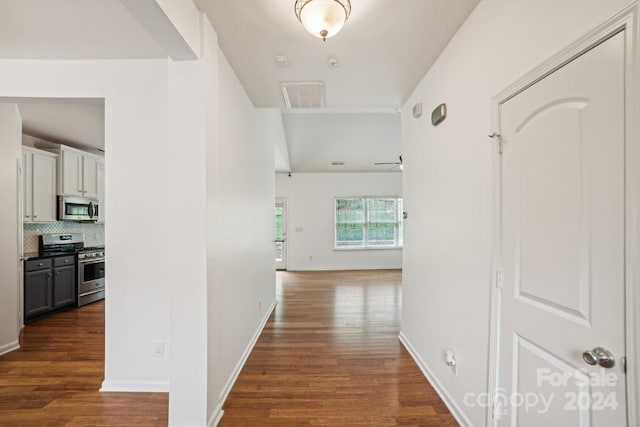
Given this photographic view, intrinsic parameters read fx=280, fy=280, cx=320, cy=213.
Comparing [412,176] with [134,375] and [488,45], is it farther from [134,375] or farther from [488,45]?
[134,375]

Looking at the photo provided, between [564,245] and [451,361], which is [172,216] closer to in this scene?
[564,245]

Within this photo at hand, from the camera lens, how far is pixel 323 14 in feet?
4.64

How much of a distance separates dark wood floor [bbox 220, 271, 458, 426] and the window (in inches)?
151

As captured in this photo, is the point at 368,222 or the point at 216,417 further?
the point at 368,222

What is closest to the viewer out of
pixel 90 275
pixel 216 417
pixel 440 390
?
pixel 216 417

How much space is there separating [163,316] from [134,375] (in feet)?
1.71

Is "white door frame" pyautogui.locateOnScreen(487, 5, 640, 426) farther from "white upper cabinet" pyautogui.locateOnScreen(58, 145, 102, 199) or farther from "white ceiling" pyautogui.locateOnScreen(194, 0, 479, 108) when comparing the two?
"white upper cabinet" pyautogui.locateOnScreen(58, 145, 102, 199)

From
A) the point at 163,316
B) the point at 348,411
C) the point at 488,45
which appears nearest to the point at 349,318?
the point at 348,411

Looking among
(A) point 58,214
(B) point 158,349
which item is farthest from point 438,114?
(A) point 58,214

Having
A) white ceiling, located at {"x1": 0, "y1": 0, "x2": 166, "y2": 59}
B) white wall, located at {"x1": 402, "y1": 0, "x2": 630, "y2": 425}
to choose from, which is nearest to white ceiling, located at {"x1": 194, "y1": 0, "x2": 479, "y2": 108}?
white wall, located at {"x1": 402, "y1": 0, "x2": 630, "y2": 425}

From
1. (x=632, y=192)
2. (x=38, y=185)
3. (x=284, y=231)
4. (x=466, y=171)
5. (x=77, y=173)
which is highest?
(x=77, y=173)

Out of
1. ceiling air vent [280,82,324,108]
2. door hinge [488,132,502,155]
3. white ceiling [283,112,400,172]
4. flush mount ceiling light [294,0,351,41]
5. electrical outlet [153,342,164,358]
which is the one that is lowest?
electrical outlet [153,342,164,358]

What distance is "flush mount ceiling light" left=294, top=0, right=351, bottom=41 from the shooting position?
1.40 m

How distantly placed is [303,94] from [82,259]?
442 centimetres
